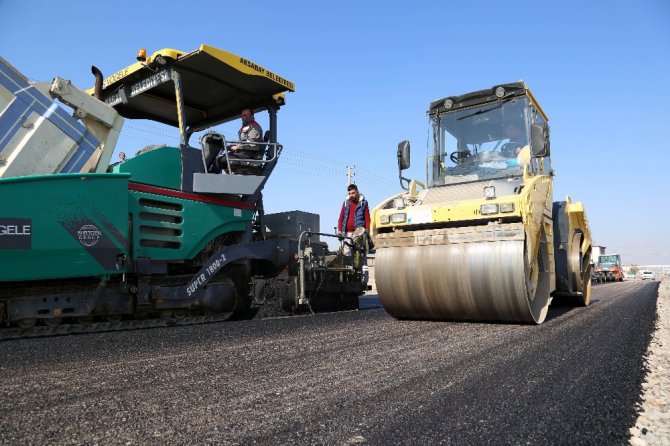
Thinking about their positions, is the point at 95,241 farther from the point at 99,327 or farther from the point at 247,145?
the point at 247,145

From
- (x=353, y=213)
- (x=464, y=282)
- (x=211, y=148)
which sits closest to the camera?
(x=464, y=282)

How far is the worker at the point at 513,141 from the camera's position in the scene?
17.3ft

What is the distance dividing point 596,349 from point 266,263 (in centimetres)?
383

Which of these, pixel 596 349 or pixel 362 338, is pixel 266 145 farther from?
pixel 596 349

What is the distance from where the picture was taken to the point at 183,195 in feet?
17.0

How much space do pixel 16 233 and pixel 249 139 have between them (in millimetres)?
2719

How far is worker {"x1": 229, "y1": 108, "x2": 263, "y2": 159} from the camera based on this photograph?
225 inches

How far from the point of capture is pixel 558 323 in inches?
193

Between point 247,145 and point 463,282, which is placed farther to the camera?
point 247,145

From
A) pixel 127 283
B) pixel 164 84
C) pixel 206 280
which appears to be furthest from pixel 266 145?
pixel 127 283

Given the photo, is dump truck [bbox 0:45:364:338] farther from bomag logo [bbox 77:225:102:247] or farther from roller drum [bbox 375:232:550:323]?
roller drum [bbox 375:232:550:323]

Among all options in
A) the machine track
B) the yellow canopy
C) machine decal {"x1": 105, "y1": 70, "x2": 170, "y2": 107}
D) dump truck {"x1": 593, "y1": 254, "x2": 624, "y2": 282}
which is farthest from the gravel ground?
dump truck {"x1": 593, "y1": 254, "x2": 624, "y2": 282}

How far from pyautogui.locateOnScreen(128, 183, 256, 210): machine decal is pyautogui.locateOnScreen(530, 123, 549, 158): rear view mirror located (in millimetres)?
3315

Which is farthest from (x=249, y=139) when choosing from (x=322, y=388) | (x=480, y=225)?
(x=322, y=388)
